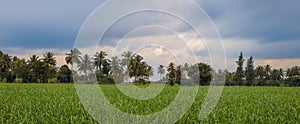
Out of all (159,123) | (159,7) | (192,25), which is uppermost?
(159,7)

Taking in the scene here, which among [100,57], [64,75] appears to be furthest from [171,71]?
[64,75]

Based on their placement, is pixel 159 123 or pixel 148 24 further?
pixel 148 24

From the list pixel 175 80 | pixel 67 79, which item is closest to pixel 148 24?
pixel 175 80

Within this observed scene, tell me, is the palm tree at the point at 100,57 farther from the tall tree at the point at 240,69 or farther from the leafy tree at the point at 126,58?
the tall tree at the point at 240,69

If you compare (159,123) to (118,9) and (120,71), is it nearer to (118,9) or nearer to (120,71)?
(118,9)

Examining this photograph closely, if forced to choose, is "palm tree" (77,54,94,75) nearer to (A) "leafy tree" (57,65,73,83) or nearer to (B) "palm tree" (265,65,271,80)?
(A) "leafy tree" (57,65,73,83)

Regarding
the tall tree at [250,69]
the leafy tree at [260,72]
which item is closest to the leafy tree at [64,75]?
the tall tree at [250,69]

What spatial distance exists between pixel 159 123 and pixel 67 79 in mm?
44673

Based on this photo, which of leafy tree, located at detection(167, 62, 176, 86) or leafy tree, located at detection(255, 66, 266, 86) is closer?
leafy tree, located at detection(167, 62, 176, 86)

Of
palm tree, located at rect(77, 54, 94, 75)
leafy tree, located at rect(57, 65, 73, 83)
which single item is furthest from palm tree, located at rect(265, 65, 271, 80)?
palm tree, located at rect(77, 54, 94, 75)

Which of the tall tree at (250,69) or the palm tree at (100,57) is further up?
the tall tree at (250,69)

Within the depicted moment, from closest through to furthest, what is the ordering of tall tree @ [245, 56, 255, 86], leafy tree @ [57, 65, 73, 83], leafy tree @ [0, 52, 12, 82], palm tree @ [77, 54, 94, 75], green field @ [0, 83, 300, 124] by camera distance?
green field @ [0, 83, 300, 124], palm tree @ [77, 54, 94, 75], leafy tree @ [57, 65, 73, 83], leafy tree @ [0, 52, 12, 82], tall tree @ [245, 56, 255, 86]

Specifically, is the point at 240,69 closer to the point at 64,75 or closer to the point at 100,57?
the point at 64,75

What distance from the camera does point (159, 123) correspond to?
481 centimetres
